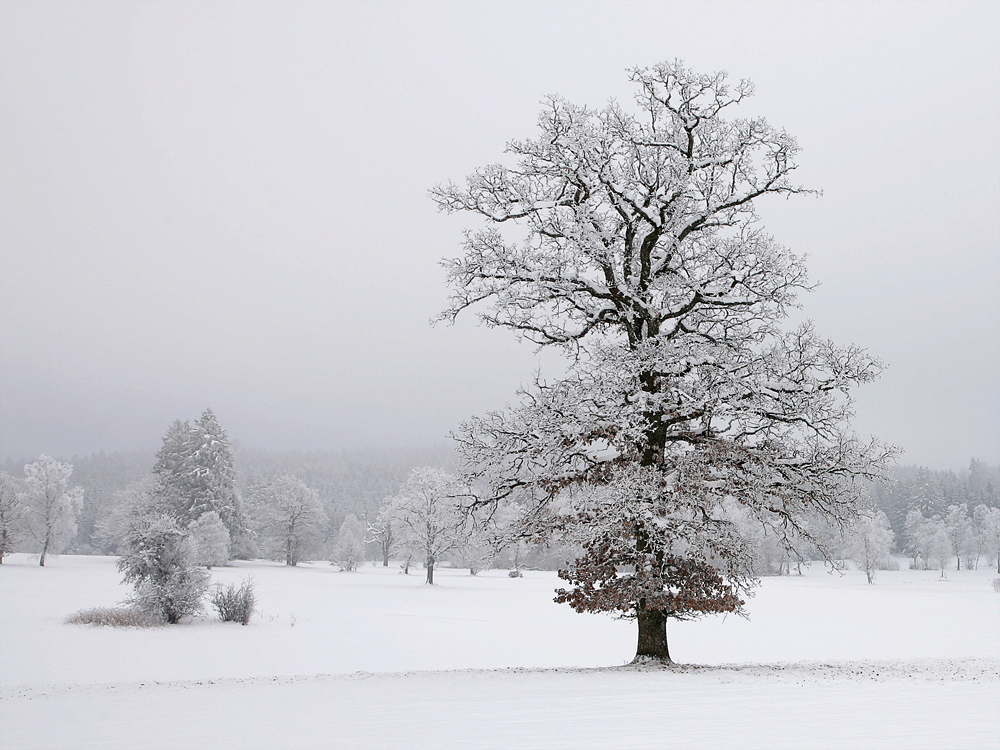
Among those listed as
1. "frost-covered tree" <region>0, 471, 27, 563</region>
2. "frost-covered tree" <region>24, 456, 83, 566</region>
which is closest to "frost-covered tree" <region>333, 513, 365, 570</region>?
"frost-covered tree" <region>24, 456, 83, 566</region>

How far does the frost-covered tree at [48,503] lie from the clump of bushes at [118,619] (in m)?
37.3

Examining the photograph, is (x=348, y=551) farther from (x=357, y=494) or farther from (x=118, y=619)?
(x=357, y=494)

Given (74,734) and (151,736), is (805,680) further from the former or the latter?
(74,734)

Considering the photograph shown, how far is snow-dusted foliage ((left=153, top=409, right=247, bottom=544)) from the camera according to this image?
60.1 m

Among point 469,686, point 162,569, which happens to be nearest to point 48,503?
point 162,569

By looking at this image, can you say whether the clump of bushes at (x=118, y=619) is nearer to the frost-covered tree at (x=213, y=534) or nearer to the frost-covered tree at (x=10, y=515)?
the frost-covered tree at (x=213, y=534)

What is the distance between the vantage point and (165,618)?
24094 millimetres

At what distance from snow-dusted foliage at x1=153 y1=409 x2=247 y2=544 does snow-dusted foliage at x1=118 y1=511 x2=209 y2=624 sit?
121 ft

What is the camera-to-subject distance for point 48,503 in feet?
185

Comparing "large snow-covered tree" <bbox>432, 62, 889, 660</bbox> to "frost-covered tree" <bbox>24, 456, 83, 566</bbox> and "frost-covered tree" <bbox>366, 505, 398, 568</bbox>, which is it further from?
"frost-covered tree" <bbox>24, 456, 83, 566</bbox>

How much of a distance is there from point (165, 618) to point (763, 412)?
21465mm

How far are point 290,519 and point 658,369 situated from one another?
71.4m

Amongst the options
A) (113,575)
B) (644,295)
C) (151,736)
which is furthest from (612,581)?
(113,575)

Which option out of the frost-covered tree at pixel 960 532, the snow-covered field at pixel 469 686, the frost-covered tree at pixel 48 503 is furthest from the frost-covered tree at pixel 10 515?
the frost-covered tree at pixel 960 532
